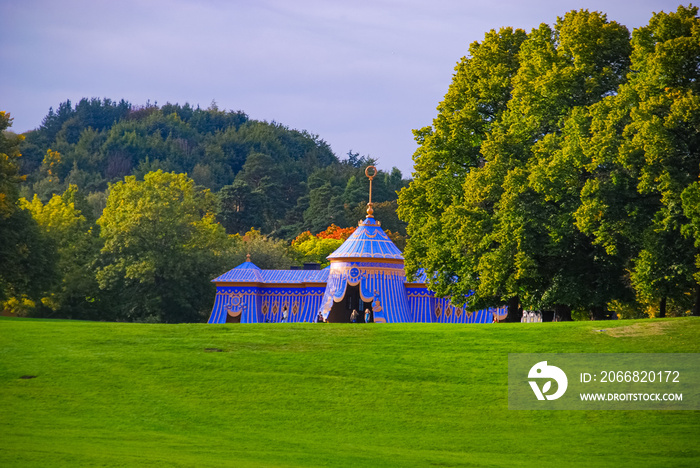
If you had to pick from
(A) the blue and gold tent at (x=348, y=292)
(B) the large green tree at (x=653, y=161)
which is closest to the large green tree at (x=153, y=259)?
(A) the blue and gold tent at (x=348, y=292)

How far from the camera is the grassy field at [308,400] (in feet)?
50.1

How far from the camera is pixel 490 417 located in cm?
1828

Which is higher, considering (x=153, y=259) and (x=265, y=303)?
(x=153, y=259)

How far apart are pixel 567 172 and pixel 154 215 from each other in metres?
29.4

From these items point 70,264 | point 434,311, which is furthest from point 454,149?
point 70,264

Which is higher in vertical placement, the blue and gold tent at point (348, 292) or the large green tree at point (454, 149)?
the large green tree at point (454, 149)

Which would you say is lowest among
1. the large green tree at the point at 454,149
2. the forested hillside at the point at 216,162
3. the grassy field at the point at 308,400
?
the grassy field at the point at 308,400

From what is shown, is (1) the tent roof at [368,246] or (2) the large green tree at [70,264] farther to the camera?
(2) the large green tree at [70,264]

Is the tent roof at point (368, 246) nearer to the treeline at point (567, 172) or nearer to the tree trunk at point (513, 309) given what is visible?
the treeline at point (567, 172)

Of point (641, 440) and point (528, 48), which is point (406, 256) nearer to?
point (528, 48)

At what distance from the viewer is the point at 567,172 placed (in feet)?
95.3

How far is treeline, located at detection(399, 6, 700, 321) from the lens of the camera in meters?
27.2

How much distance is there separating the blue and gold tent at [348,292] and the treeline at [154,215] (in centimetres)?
602

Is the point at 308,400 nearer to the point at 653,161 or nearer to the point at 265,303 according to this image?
the point at 653,161
